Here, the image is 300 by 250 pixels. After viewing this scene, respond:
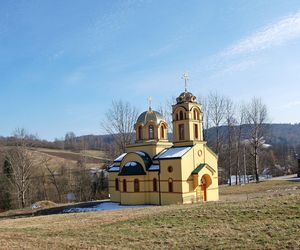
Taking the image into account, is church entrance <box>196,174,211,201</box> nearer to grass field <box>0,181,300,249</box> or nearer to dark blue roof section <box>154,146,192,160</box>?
dark blue roof section <box>154,146,192,160</box>

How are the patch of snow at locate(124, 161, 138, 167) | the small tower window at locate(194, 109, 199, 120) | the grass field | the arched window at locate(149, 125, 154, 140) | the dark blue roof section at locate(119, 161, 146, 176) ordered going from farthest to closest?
the arched window at locate(149, 125, 154, 140) < the patch of snow at locate(124, 161, 138, 167) < the small tower window at locate(194, 109, 199, 120) < the dark blue roof section at locate(119, 161, 146, 176) < the grass field

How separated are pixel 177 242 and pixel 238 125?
137 feet

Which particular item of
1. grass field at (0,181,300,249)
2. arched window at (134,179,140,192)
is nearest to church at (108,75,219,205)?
arched window at (134,179,140,192)

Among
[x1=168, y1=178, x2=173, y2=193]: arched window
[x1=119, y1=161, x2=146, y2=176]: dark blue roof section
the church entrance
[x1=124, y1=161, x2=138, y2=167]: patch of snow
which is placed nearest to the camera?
[x1=168, y1=178, x2=173, y2=193]: arched window

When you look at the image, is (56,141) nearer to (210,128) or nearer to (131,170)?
(210,128)

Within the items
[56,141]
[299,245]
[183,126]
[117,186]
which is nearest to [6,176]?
[117,186]

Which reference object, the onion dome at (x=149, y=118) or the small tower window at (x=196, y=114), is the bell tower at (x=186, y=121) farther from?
the onion dome at (x=149, y=118)

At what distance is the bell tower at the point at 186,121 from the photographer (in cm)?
3061

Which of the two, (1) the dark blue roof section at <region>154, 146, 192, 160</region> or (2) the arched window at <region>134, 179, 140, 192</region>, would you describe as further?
(2) the arched window at <region>134, 179, 140, 192</region>

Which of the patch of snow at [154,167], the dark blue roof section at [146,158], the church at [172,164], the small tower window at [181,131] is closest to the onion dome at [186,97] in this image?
the church at [172,164]

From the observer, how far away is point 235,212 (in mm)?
16703

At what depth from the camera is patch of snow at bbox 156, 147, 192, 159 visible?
29.3 meters

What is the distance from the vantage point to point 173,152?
30.2m

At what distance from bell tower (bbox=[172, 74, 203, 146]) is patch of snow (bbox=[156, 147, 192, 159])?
61cm
